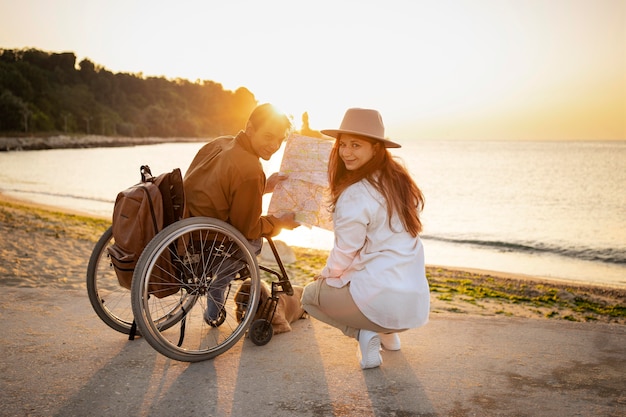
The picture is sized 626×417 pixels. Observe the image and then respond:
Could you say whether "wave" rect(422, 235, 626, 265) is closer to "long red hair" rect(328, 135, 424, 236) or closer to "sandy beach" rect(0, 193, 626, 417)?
"sandy beach" rect(0, 193, 626, 417)

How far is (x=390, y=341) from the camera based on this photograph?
3416mm

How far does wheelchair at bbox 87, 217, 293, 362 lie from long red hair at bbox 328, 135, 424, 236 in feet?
2.32

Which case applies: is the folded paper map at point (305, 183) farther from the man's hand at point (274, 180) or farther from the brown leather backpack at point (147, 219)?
the brown leather backpack at point (147, 219)

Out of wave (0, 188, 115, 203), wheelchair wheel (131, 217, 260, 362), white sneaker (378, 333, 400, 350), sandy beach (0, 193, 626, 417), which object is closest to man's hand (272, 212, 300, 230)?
wheelchair wheel (131, 217, 260, 362)

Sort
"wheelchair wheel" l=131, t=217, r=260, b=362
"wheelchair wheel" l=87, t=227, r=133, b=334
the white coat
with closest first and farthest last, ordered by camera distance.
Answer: "wheelchair wheel" l=131, t=217, r=260, b=362
the white coat
"wheelchair wheel" l=87, t=227, r=133, b=334

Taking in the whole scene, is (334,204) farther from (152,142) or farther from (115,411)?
(152,142)

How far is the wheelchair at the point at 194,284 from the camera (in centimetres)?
278

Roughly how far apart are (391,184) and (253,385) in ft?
4.41

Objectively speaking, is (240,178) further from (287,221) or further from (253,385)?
(253,385)

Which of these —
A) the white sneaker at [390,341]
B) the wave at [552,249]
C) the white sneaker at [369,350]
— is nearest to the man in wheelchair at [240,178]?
the white sneaker at [369,350]

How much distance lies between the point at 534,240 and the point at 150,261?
16.0 meters

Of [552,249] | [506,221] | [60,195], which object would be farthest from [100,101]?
[552,249]

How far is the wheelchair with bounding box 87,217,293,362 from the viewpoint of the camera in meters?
2.78

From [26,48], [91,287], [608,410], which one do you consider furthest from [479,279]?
[26,48]
